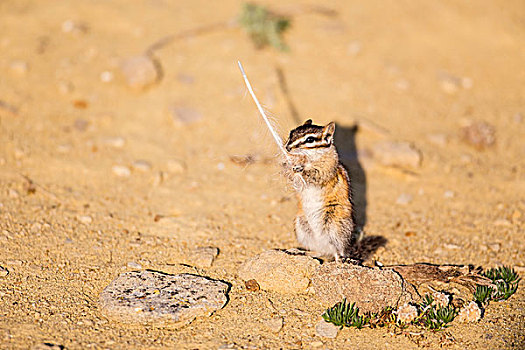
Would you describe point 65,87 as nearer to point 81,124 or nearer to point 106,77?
point 106,77

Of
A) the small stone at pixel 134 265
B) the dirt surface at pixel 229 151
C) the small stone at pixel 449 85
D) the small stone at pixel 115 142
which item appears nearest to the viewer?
the dirt surface at pixel 229 151

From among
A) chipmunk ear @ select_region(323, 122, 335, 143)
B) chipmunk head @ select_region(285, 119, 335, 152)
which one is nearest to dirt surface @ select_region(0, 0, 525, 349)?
chipmunk head @ select_region(285, 119, 335, 152)

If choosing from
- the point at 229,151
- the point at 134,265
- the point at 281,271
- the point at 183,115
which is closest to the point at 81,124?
the point at 183,115

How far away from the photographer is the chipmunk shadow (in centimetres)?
580

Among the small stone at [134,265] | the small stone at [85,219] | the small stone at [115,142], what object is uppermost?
the small stone at [134,265]

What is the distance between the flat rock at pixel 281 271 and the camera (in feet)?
16.6

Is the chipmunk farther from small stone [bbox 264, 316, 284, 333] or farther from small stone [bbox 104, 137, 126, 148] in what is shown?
small stone [bbox 104, 137, 126, 148]

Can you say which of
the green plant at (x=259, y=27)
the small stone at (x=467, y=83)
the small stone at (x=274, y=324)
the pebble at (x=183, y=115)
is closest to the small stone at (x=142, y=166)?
the pebble at (x=183, y=115)

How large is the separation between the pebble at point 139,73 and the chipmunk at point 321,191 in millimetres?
3567

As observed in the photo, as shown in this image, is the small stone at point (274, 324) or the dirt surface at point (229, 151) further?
the dirt surface at point (229, 151)

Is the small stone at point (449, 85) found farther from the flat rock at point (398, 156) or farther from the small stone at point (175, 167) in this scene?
the small stone at point (175, 167)

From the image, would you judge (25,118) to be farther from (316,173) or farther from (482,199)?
(482,199)

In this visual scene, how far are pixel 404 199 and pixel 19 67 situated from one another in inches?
→ 234

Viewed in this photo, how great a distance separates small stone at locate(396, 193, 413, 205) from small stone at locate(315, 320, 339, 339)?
2669 mm
